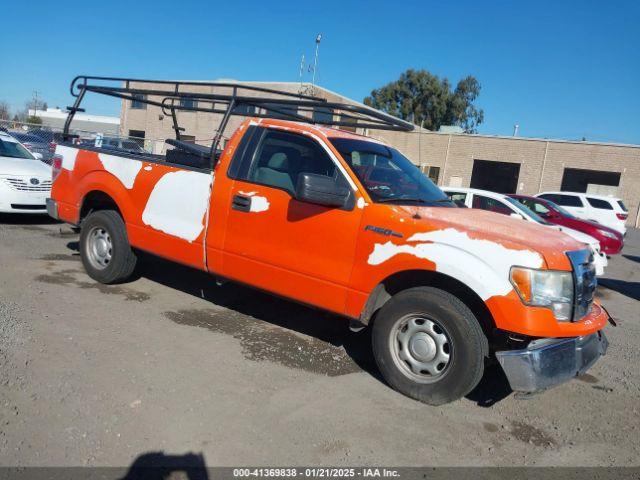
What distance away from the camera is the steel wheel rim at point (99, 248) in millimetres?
6121

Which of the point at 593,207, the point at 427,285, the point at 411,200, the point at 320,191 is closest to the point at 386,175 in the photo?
the point at 411,200

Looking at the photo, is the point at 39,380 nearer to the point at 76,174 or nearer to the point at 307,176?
the point at 307,176

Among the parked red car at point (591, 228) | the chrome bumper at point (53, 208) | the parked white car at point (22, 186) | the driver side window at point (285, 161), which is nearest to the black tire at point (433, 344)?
the driver side window at point (285, 161)

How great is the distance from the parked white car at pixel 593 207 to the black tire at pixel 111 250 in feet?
52.8

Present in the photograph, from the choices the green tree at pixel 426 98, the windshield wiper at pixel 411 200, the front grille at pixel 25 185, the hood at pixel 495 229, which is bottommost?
the front grille at pixel 25 185

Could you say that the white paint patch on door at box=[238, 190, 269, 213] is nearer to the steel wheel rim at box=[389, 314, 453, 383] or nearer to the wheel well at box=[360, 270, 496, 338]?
the wheel well at box=[360, 270, 496, 338]

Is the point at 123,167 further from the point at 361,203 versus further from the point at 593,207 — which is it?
the point at 593,207

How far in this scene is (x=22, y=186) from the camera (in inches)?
370

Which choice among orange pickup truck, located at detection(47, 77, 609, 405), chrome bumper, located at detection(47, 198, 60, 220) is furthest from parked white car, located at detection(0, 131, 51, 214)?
orange pickup truck, located at detection(47, 77, 609, 405)

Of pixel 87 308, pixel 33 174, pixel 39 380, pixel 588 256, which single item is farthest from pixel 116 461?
pixel 33 174

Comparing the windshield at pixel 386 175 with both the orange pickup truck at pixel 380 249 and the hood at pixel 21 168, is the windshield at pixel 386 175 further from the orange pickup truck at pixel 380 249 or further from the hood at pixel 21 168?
the hood at pixel 21 168

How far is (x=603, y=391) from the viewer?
15.1ft

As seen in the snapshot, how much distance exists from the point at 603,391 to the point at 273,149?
3564 millimetres

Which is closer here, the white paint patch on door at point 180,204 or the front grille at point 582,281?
the front grille at point 582,281
